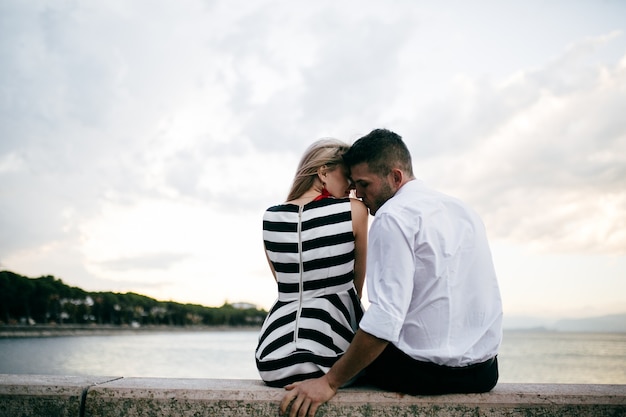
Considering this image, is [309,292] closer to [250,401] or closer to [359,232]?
[359,232]

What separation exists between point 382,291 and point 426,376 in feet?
1.60

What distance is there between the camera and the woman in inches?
108

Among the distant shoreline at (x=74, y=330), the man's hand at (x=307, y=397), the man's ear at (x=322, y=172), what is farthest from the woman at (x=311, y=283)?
the distant shoreline at (x=74, y=330)

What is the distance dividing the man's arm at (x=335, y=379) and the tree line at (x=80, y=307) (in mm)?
76522

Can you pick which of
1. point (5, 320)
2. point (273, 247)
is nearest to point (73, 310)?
point (5, 320)

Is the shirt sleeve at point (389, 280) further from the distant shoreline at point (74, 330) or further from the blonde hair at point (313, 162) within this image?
the distant shoreline at point (74, 330)

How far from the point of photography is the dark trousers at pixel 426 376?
2.45 m

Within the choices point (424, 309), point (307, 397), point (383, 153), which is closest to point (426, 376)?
point (424, 309)

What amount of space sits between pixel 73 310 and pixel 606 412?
92117 millimetres

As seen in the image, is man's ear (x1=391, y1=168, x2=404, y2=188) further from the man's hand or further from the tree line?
the tree line

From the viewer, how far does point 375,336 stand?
232cm

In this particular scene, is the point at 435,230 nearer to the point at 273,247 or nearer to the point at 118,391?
the point at 273,247

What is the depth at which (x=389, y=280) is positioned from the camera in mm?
2354

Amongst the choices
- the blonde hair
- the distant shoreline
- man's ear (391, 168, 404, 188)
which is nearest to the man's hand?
man's ear (391, 168, 404, 188)
